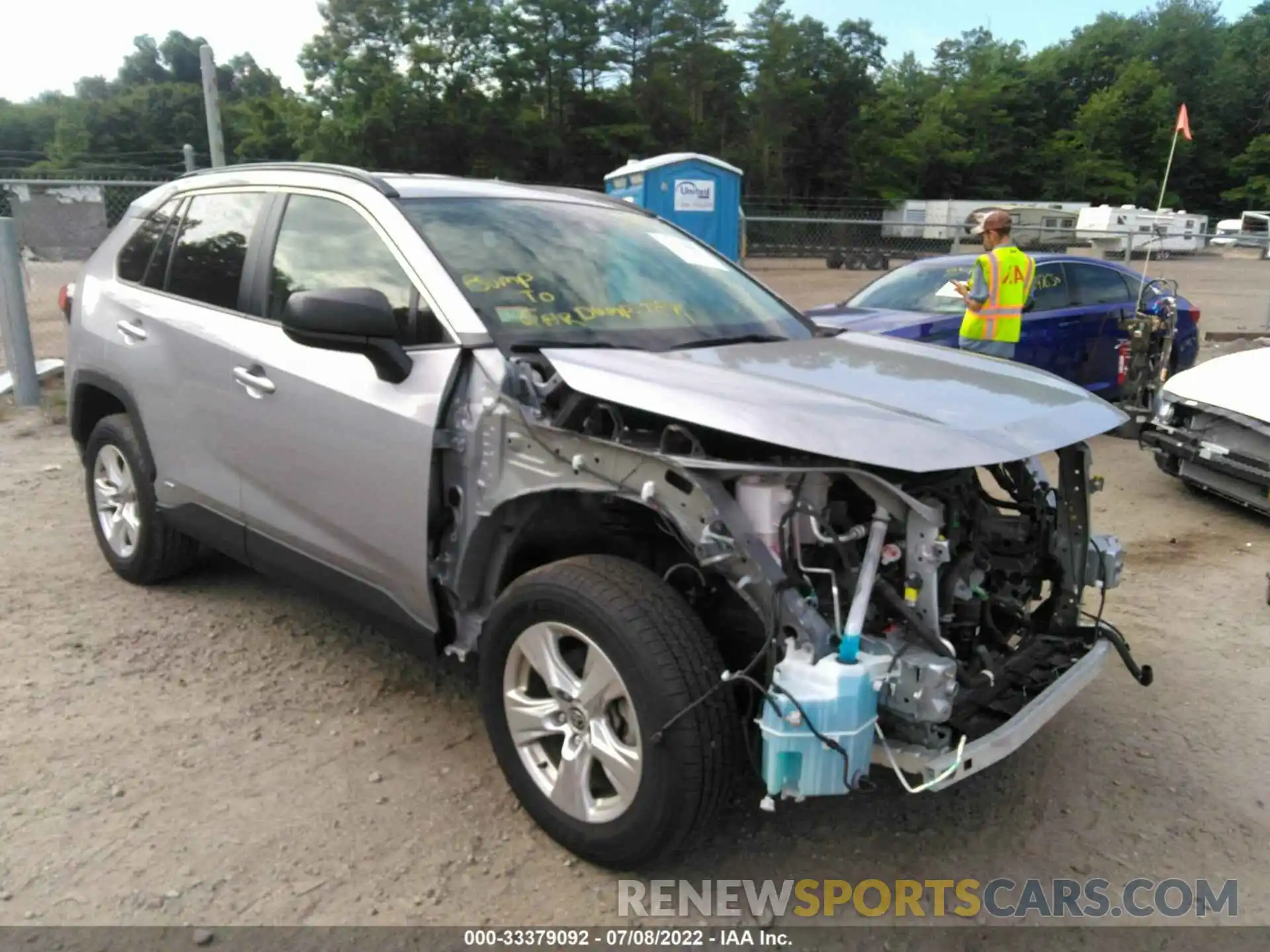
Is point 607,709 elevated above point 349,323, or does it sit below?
below

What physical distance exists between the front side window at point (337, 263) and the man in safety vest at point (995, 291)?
481 centimetres

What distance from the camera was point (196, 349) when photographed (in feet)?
12.3

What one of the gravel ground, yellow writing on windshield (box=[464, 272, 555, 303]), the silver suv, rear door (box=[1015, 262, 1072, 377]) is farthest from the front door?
yellow writing on windshield (box=[464, 272, 555, 303])

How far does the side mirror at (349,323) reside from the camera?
9.03 feet

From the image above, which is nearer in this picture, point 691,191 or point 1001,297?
point 1001,297

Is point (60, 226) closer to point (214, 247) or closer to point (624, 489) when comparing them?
point (214, 247)

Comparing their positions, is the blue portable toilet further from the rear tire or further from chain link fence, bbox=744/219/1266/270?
chain link fence, bbox=744/219/1266/270

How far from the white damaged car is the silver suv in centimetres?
325

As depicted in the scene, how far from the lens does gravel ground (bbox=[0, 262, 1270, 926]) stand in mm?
2664

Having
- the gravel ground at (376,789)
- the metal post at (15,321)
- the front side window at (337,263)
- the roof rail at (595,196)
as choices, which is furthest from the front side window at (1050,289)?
the metal post at (15,321)

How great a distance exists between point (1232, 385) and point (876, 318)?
Answer: 2.57 meters

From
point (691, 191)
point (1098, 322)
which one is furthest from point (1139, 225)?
point (1098, 322)

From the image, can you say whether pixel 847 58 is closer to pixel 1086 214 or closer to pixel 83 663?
pixel 1086 214

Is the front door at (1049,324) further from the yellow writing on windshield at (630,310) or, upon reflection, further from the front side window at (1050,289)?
the yellow writing on windshield at (630,310)
